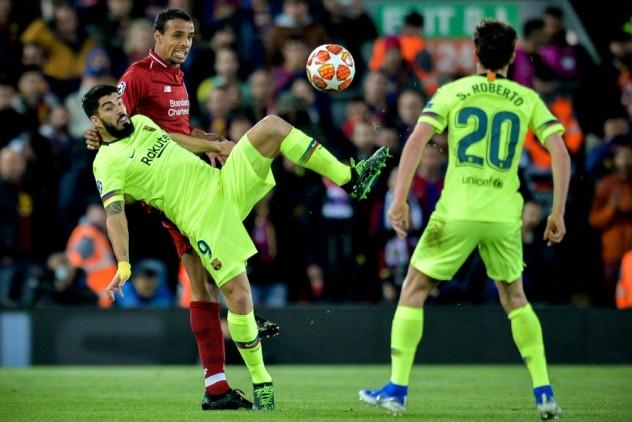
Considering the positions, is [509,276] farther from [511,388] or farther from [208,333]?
[511,388]

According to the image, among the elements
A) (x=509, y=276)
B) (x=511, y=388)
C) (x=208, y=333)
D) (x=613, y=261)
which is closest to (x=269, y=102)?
(x=613, y=261)

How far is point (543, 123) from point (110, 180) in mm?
2847

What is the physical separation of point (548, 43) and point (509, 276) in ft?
Answer: 30.5

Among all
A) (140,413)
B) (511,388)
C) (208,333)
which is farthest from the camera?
(511,388)

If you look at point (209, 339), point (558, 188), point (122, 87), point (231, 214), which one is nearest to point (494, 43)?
point (558, 188)

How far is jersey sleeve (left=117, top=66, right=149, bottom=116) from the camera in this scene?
356 inches

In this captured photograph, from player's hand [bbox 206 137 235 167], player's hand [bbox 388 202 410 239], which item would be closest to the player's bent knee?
player's hand [bbox 206 137 235 167]

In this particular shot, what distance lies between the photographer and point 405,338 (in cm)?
775

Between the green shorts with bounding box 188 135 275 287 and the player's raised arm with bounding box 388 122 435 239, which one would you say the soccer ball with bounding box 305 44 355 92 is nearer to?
the green shorts with bounding box 188 135 275 287

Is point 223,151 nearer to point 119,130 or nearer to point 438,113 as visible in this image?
point 119,130

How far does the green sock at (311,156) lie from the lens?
8.55m

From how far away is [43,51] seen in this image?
53.3ft

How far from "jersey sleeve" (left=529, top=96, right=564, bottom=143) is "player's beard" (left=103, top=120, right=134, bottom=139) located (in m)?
2.68

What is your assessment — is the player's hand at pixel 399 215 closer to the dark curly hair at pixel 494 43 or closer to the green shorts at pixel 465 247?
the green shorts at pixel 465 247
